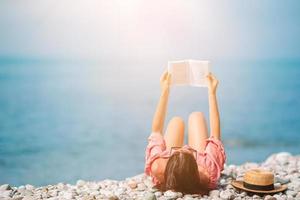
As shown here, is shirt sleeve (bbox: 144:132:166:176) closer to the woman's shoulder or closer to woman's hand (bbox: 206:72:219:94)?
the woman's shoulder

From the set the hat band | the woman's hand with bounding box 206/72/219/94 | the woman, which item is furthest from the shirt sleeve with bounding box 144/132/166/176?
the hat band

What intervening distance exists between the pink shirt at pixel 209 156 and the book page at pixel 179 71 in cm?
33

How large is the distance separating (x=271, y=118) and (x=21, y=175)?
527cm

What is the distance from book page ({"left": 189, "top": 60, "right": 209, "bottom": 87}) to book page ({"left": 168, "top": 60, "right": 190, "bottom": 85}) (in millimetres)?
27

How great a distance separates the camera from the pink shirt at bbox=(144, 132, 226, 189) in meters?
2.91

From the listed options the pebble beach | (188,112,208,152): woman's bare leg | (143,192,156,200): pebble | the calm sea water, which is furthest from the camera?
the calm sea water

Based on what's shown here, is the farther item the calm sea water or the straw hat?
the calm sea water

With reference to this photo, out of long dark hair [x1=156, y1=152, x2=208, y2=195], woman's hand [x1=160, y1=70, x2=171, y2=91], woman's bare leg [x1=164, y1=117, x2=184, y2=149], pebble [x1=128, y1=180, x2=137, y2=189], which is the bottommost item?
pebble [x1=128, y1=180, x2=137, y2=189]

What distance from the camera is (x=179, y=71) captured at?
301 cm

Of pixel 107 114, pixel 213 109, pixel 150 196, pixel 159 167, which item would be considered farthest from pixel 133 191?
pixel 107 114

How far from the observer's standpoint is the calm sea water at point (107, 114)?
19.8ft

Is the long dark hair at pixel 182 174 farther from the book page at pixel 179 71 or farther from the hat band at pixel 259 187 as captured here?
the book page at pixel 179 71

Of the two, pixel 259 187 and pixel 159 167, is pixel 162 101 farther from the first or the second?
pixel 259 187

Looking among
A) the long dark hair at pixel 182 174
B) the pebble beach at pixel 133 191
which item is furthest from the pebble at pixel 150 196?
the long dark hair at pixel 182 174
